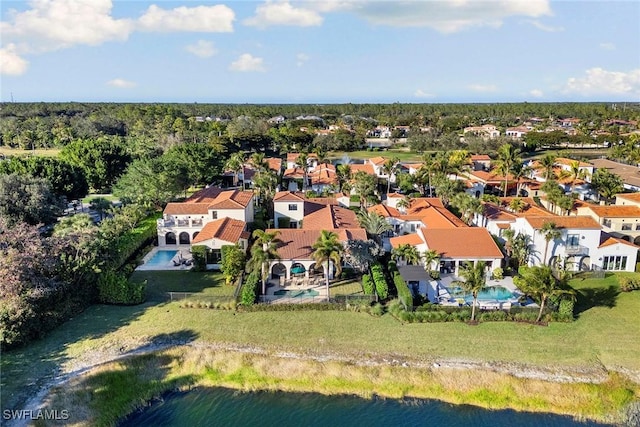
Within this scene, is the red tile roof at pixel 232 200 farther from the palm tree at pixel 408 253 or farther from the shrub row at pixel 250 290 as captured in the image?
the palm tree at pixel 408 253

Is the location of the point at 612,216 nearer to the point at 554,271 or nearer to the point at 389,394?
the point at 554,271

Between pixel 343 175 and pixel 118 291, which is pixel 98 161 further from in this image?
pixel 118 291

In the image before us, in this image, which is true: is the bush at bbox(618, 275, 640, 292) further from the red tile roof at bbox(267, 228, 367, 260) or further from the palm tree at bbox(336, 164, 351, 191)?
the palm tree at bbox(336, 164, 351, 191)

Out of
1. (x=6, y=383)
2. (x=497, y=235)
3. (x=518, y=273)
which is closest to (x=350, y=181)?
(x=497, y=235)

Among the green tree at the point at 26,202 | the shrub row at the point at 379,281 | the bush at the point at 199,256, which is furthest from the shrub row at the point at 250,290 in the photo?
the green tree at the point at 26,202

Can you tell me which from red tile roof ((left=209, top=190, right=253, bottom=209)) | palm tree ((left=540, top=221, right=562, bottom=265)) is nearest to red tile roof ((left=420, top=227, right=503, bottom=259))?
palm tree ((left=540, top=221, right=562, bottom=265))
